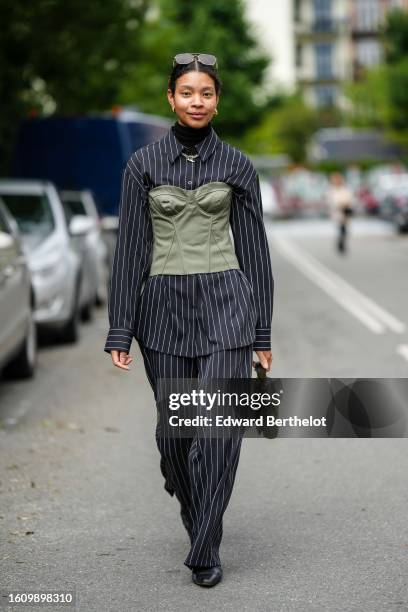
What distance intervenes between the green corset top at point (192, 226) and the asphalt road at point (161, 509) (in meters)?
1.18

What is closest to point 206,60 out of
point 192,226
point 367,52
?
point 192,226

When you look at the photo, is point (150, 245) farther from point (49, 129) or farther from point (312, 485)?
point (49, 129)

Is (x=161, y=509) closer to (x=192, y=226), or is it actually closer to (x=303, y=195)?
(x=192, y=226)

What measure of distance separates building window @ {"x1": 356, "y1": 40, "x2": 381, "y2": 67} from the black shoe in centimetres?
9920

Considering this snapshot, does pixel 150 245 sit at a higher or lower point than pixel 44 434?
higher

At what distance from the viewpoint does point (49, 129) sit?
21953mm

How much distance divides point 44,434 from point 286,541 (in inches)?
119

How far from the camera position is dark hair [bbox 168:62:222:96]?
4.76m

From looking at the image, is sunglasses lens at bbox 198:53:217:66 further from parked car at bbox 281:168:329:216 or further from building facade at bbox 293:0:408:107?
building facade at bbox 293:0:408:107

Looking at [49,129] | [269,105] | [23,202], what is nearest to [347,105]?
[269,105]

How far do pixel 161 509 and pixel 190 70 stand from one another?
224 centimetres

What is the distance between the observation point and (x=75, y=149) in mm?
21953

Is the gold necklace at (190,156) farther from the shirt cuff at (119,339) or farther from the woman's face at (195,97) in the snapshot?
the shirt cuff at (119,339)

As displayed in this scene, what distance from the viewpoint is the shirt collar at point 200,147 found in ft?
15.7
